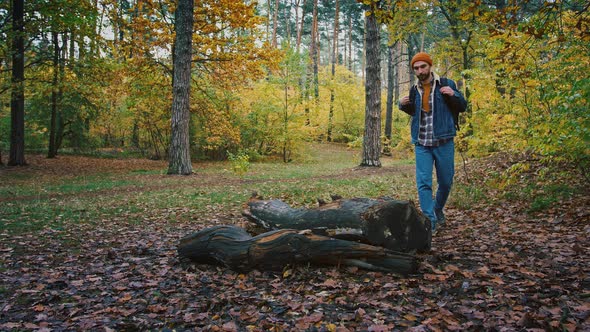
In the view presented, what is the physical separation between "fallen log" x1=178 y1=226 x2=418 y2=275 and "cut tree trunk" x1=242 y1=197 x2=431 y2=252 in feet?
0.47

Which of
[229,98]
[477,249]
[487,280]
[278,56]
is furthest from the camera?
[229,98]

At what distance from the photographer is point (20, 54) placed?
15.2 meters

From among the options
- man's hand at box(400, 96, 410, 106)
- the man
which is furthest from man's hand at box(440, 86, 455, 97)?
man's hand at box(400, 96, 410, 106)

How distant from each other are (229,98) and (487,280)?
62.3 feet

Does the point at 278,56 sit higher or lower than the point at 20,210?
higher

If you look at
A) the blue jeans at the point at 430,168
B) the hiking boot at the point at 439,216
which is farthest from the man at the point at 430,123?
the hiking boot at the point at 439,216

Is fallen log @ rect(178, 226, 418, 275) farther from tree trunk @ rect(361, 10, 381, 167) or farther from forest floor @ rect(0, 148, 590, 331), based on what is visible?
tree trunk @ rect(361, 10, 381, 167)

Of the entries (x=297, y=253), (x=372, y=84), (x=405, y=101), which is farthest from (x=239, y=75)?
(x=297, y=253)

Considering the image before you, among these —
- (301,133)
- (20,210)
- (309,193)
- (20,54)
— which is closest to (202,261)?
(309,193)

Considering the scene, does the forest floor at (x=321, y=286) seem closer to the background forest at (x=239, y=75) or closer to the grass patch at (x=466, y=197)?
the grass patch at (x=466, y=197)

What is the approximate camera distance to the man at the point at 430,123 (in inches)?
180

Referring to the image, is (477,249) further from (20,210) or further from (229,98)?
(229,98)

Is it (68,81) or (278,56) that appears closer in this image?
(68,81)

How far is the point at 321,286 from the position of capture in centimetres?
352
